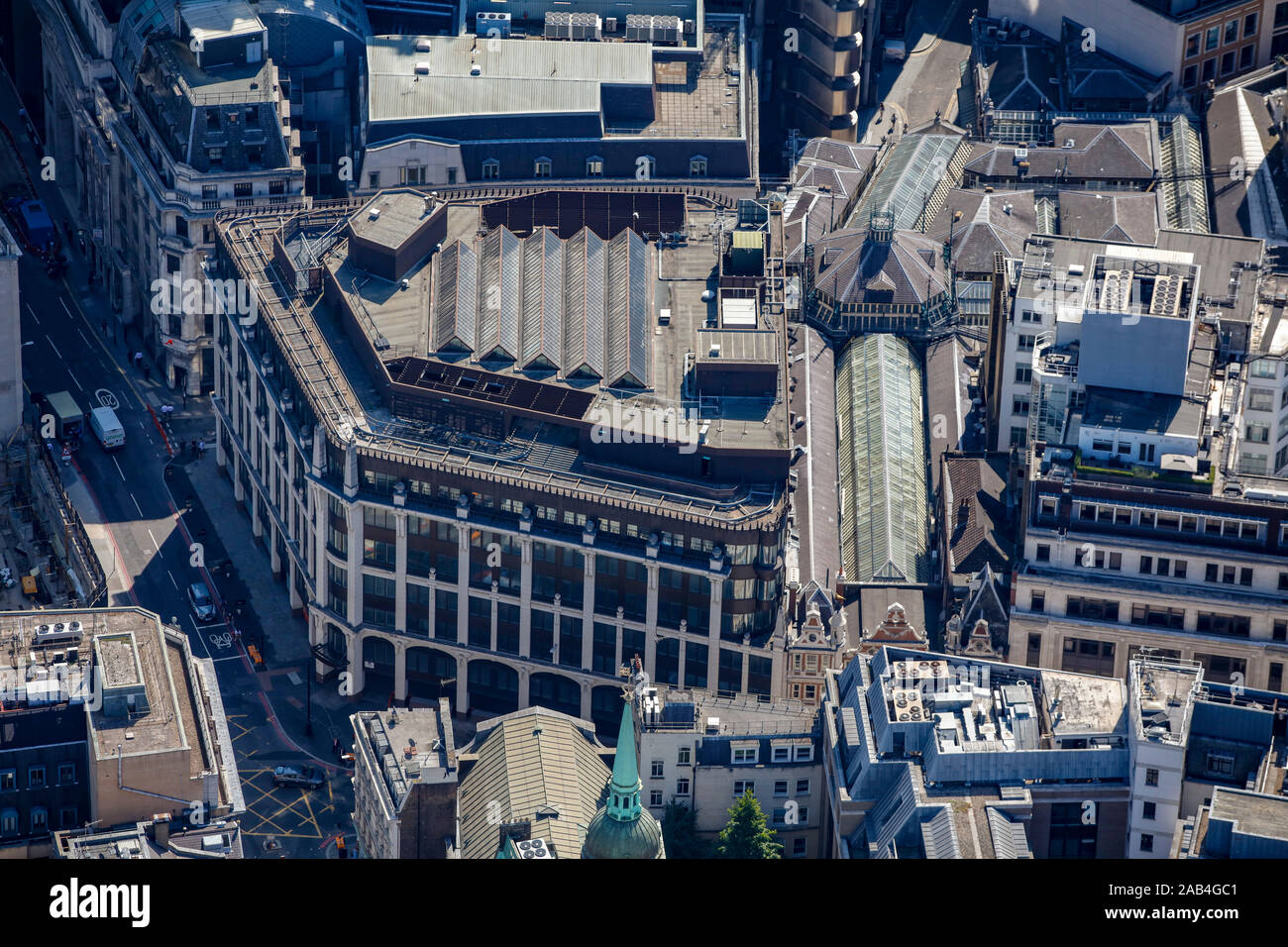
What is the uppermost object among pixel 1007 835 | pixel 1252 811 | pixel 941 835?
pixel 1252 811

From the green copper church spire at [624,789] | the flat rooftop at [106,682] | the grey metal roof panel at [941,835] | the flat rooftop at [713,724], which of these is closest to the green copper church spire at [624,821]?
the green copper church spire at [624,789]

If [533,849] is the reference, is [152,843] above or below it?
below

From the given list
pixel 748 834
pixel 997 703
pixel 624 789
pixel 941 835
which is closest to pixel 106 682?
pixel 624 789

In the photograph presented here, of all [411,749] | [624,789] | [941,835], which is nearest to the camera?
[624,789]

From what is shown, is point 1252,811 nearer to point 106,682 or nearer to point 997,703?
point 997,703

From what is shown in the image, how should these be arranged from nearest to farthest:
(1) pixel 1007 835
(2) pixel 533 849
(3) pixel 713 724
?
(1) pixel 1007 835 < (2) pixel 533 849 < (3) pixel 713 724
